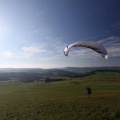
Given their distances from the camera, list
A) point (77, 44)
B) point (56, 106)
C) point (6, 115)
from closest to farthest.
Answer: point (6, 115)
point (77, 44)
point (56, 106)

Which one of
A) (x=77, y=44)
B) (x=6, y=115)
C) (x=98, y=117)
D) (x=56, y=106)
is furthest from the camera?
(x=56, y=106)

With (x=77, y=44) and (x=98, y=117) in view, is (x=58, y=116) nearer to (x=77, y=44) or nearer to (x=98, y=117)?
(x=98, y=117)

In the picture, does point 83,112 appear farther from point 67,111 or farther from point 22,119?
point 22,119

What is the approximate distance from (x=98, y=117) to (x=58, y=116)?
334 centimetres

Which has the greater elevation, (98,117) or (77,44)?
(77,44)

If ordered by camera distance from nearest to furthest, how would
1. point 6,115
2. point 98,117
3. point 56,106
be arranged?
point 98,117 → point 6,115 → point 56,106

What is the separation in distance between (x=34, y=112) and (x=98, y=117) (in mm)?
6116

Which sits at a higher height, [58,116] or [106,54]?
[106,54]

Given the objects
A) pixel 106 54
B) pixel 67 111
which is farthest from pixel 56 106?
pixel 106 54

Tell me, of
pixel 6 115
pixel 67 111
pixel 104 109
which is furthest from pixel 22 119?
pixel 104 109

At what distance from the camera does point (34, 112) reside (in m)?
21.7

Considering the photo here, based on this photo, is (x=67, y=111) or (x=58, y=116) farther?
(x=67, y=111)

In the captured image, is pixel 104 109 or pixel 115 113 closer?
pixel 115 113

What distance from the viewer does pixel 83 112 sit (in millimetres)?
20812
